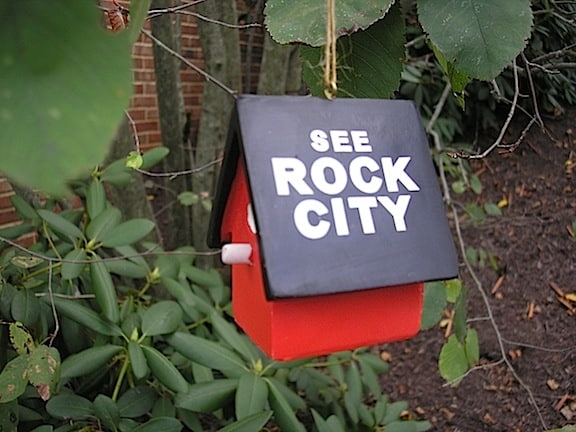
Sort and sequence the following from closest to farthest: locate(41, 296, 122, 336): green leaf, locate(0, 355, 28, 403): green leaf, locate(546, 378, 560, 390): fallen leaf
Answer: locate(0, 355, 28, 403): green leaf
locate(41, 296, 122, 336): green leaf
locate(546, 378, 560, 390): fallen leaf

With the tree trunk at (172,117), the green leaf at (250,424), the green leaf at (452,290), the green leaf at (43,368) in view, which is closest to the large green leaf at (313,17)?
the green leaf at (43,368)

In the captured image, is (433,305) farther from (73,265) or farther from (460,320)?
(73,265)

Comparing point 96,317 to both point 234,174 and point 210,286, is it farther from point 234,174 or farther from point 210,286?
point 234,174

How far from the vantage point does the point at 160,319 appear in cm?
129

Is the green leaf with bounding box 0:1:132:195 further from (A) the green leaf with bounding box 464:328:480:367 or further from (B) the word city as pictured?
(A) the green leaf with bounding box 464:328:480:367

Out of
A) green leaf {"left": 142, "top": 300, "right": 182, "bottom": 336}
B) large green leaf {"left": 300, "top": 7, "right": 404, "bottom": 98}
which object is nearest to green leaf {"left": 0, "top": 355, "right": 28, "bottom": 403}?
green leaf {"left": 142, "top": 300, "right": 182, "bottom": 336}

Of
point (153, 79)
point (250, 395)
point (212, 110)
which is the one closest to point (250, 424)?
point (250, 395)

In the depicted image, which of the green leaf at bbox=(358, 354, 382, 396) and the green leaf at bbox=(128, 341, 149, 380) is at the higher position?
the green leaf at bbox=(128, 341, 149, 380)

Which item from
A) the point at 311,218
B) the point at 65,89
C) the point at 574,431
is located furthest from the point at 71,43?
the point at 574,431

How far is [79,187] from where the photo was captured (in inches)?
62.1

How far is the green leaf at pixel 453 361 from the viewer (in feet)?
3.89

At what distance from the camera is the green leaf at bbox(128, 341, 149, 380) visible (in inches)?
46.4

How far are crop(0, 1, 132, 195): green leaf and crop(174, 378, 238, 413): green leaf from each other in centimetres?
109

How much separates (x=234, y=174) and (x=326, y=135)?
0.16 m
